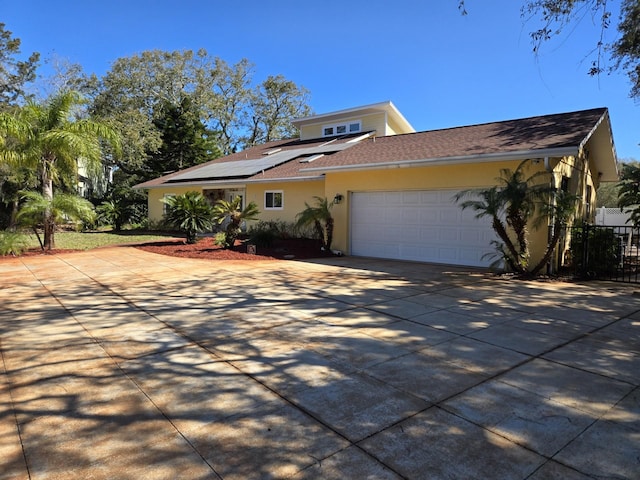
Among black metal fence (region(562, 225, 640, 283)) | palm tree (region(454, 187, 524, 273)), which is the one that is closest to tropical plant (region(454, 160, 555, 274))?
palm tree (region(454, 187, 524, 273))

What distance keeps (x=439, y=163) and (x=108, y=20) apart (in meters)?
19.7

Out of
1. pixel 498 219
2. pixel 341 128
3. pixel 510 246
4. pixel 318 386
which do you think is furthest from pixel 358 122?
pixel 318 386

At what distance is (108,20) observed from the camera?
20.5 m

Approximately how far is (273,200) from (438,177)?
29.7 feet

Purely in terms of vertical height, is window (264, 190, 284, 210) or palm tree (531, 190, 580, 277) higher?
window (264, 190, 284, 210)

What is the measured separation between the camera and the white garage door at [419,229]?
36.7 ft

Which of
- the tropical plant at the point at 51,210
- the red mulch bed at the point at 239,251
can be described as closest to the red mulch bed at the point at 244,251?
the red mulch bed at the point at 239,251

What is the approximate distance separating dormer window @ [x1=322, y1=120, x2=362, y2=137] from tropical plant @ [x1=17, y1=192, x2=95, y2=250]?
1394cm

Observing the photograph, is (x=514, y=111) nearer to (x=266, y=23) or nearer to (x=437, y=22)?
(x=437, y=22)

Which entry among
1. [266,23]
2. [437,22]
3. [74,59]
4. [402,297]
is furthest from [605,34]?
[74,59]

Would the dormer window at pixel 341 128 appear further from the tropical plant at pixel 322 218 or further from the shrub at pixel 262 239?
the shrub at pixel 262 239

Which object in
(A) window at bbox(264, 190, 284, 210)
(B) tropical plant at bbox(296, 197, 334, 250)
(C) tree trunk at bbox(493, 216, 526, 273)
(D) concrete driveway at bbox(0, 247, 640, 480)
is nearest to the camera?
(D) concrete driveway at bbox(0, 247, 640, 480)

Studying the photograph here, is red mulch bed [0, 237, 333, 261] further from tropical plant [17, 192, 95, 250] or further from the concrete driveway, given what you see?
the concrete driveway

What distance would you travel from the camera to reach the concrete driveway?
252cm
